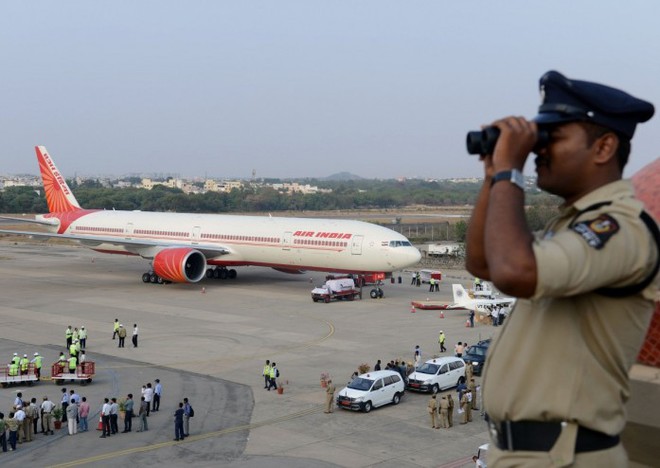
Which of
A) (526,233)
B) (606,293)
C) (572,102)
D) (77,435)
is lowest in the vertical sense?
(77,435)

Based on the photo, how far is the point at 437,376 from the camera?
72.2 ft

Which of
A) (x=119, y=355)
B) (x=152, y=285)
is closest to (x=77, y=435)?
(x=119, y=355)

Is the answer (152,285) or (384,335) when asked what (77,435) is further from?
(152,285)

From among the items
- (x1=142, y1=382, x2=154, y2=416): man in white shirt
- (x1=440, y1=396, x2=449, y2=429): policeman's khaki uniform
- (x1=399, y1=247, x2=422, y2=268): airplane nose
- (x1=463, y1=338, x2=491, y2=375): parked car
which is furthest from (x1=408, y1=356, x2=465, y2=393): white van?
(x1=399, y1=247, x2=422, y2=268): airplane nose

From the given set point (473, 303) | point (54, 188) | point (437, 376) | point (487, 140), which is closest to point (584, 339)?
point (487, 140)

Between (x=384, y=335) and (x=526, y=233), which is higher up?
(x=526, y=233)

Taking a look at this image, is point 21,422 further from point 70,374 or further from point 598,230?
point 598,230

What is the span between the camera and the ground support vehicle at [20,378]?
71.9 feet

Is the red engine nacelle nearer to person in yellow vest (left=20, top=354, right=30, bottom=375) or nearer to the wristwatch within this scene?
person in yellow vest (left=20, top=354, right=30, bottom=375)

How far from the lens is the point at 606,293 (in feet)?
8.26

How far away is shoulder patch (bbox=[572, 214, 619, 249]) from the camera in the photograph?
2396mm

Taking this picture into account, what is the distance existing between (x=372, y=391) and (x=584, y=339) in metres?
17.9

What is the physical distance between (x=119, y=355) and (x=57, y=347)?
9.23 ft

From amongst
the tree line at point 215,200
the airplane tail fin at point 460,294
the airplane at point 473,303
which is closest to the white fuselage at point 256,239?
the airplane tail fin at point 460,294
